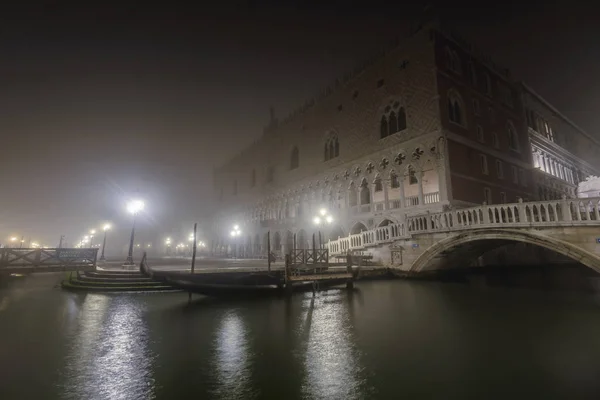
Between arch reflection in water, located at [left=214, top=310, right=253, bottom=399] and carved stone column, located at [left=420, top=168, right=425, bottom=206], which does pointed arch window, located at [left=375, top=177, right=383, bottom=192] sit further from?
arch reflection in water, located at [left=214, top=310, right=253, bottom=399]

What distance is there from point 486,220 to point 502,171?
12.3m

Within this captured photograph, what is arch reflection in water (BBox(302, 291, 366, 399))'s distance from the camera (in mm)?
3558

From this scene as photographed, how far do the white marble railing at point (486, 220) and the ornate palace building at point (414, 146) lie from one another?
3.11m

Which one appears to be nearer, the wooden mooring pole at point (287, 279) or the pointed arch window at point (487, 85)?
the wooden mooring pole at point (287, 279)

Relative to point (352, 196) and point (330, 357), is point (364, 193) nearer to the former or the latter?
point (352, 196)

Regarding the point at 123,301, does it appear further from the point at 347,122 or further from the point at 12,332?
the point at 347,122

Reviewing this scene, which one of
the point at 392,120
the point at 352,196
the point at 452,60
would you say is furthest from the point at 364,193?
the point at 452,60

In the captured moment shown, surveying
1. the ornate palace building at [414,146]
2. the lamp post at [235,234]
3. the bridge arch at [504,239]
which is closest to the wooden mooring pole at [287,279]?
the bridge arch at [504,239]

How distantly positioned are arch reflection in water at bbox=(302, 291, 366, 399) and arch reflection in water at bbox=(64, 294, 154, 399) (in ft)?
6.77

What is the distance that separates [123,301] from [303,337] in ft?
22.7

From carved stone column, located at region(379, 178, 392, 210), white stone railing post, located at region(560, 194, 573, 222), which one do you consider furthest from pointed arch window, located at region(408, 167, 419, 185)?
white stone railing post, located at region(560, 194, 573, 222)

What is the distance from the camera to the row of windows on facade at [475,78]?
1992 centimetres

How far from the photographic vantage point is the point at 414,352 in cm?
482

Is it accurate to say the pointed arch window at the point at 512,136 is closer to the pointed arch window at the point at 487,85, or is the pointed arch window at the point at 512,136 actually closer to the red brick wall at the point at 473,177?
the red brick wall at the point at 473,177
